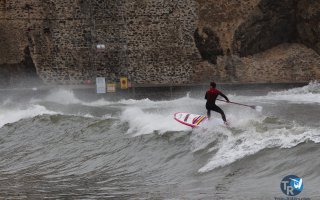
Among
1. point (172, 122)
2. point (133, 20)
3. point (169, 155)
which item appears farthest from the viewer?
point (133, 20)

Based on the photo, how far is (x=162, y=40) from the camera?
27.4 meters

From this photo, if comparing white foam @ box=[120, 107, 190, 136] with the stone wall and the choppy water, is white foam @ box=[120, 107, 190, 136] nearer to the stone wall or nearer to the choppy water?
the choppy water

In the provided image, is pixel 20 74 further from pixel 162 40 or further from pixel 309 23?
pixel 309 23

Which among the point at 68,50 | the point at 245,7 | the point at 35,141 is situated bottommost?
the point at 35,141

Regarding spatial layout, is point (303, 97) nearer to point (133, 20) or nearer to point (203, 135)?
point (133, 20)

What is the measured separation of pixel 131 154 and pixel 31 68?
16.0 meters

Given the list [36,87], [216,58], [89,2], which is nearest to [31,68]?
[36,87]

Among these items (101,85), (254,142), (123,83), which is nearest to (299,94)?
(123,83)

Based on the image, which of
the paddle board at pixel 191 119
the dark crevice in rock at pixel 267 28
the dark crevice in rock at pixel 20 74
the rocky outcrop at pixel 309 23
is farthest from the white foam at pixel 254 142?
the dark crevice in rock at pixel 20 74

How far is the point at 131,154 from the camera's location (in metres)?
13.5

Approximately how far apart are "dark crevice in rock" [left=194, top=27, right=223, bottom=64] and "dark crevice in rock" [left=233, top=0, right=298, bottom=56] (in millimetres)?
760

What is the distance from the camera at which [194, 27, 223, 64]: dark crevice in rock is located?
88.9ft

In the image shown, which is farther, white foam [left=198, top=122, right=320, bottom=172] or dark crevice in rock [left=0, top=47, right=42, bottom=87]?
dark crevice in rock [left=0, top=47, right=42, bottom=87]

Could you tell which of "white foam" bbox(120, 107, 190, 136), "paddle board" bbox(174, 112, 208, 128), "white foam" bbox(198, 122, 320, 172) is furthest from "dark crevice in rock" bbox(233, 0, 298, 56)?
"white foam" bbox(198, 122, 320, 172)
